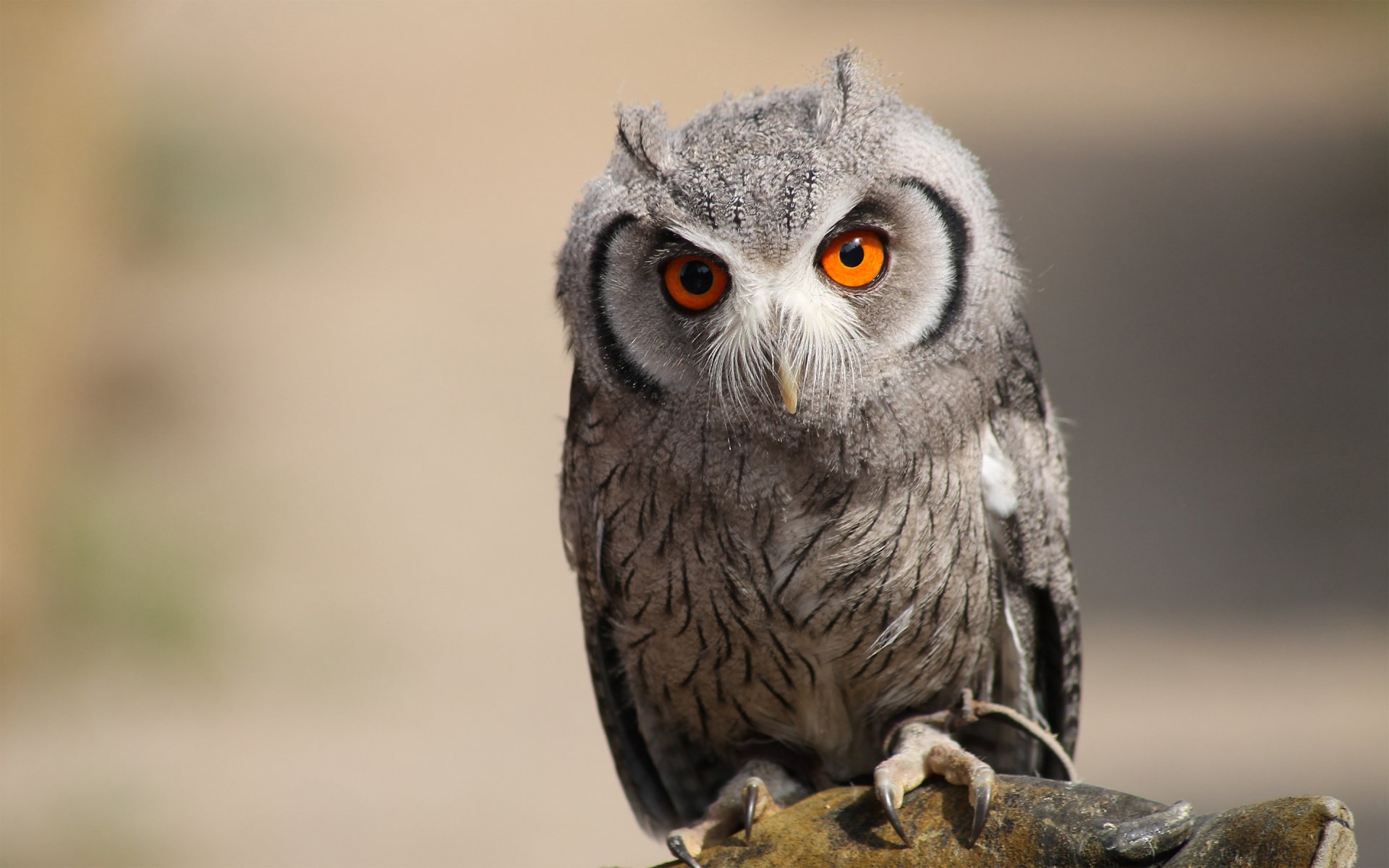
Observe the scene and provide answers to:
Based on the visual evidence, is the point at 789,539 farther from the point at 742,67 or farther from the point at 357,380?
the point at 742,67

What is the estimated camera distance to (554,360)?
5672 mm

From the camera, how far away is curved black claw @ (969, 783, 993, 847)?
136 cm

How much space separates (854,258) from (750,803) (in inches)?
28.0

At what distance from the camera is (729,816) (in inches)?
65.9

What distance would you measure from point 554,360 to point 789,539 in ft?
13.7

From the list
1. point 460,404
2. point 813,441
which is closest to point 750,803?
point 813,441

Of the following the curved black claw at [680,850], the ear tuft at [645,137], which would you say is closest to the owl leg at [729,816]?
the curved black claw at [680,850]

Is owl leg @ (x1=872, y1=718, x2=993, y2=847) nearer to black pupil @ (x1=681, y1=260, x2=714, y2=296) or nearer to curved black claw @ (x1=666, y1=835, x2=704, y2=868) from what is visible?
curved black claw @ (x1=666, y1=835, x2=704, y2=868)

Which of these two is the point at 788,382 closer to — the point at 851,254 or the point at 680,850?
the point at 851,254

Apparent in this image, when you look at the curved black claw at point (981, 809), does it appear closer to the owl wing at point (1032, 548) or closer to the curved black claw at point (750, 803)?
the curved black claw at point (750, 803)

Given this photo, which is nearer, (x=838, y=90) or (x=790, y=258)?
(x=790, y=258)

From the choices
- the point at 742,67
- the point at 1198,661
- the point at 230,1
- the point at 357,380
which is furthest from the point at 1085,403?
the point at 230,1

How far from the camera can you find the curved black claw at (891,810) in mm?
1382

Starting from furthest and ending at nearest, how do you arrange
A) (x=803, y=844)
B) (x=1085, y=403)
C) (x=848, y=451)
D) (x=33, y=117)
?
(x=1085, y=403) → (x=33, y=117) → (x=848, y=451) → (x=803, y=844)
